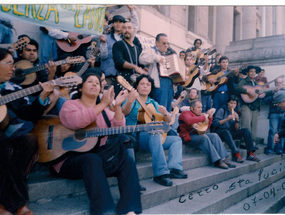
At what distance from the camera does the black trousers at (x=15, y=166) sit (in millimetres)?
1785

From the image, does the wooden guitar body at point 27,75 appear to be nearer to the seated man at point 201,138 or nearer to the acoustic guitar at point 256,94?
the seated man at point 201,138

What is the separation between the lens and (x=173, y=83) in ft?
11.9

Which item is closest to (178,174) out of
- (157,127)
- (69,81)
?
(157,127)

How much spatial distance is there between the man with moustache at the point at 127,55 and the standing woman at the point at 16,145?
123 cm

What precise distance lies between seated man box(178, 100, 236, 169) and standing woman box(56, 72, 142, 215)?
1559 millimetres

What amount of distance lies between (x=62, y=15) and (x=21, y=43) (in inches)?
24.8

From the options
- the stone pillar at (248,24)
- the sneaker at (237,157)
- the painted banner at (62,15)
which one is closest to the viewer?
the painted banner at (62,15)

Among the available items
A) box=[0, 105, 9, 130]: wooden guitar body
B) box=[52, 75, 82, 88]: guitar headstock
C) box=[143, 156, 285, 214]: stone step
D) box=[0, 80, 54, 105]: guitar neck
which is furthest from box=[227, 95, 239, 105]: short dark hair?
box=[0, 105, 9, 130]: wooden guitar body

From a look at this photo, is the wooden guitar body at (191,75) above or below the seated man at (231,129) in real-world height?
above

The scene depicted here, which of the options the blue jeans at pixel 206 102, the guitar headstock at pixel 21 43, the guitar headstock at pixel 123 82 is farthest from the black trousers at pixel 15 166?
the blue jeans at pixel 206 102

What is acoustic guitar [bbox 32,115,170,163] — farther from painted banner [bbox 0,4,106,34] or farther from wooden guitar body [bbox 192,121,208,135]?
wooden guitar body [bbox 192,121,208,135]

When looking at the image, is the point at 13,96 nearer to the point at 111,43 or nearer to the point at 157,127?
the point at 157,127

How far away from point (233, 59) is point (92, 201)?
4695 millimetres

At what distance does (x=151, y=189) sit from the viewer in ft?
8.14
